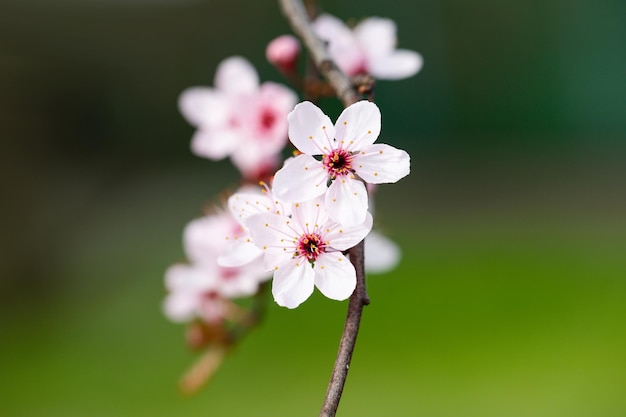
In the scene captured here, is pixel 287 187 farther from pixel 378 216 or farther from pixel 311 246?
pixel 378 216

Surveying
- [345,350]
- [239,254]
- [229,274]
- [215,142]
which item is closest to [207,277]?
[229,274]

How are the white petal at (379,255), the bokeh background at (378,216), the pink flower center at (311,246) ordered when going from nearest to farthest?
the pink flower center at (311,246)
the white petal at (379,255)
the bokeh background at (378,216)

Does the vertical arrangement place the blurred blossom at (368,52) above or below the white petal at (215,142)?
above

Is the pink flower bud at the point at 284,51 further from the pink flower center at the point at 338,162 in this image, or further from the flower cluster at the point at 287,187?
the pink flower center at the point at 338,162

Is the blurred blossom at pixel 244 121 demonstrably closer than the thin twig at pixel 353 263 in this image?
No

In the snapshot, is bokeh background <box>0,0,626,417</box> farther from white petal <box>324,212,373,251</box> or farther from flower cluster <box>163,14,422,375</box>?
white petal <box>324,212,373,251</box>

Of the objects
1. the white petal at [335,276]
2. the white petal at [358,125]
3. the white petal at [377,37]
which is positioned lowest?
the white petal at [335,276]

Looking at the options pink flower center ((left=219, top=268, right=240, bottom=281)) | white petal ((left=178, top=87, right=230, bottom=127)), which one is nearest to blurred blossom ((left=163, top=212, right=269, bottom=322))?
pink flower center ((left=219, top=268, right=240, bottom=281))

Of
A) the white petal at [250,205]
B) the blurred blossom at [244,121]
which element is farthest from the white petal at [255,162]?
the white petal at [250,205]
